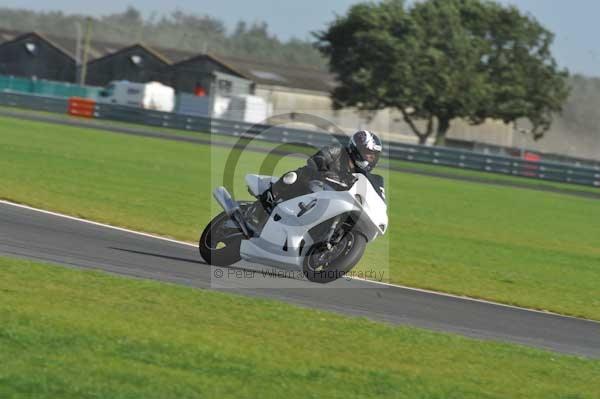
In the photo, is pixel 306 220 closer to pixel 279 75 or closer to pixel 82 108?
pixel 82 108

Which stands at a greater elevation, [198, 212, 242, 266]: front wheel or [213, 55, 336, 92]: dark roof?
[213, 55, 336, 92]: dark roof

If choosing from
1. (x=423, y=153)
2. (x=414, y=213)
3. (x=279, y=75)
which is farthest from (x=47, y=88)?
(x=414, y=213)

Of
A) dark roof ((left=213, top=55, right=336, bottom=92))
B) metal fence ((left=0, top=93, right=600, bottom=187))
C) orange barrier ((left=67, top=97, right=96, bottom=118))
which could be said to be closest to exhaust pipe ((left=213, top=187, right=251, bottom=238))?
metal fence ((left=0, top=93, right=600, bottom=187))

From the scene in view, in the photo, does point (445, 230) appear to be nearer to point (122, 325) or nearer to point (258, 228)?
point (258, 228)

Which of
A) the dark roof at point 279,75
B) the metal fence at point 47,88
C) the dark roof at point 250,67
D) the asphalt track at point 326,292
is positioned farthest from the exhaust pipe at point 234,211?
the dark roof at point 279,75

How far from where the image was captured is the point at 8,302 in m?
7.65

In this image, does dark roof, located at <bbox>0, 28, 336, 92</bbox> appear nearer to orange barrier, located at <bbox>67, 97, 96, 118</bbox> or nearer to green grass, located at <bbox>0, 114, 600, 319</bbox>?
orange barrier, located at <bbox>67, 97, 96, 118</bbox>

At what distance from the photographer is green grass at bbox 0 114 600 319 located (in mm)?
13242

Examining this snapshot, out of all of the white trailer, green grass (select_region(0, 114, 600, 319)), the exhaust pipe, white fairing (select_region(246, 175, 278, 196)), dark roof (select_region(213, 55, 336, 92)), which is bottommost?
green grass (select_region(0, 114, 600, 319))

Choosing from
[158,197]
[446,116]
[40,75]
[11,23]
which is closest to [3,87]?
[40,75]

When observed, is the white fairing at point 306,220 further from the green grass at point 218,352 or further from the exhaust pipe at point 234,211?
the green grass at point 218,352

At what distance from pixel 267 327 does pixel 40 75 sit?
3172 inches

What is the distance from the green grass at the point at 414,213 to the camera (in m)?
13.2

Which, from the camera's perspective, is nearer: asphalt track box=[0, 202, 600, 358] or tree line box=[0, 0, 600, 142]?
asphalt track box=[0, 202, 600, 358]
